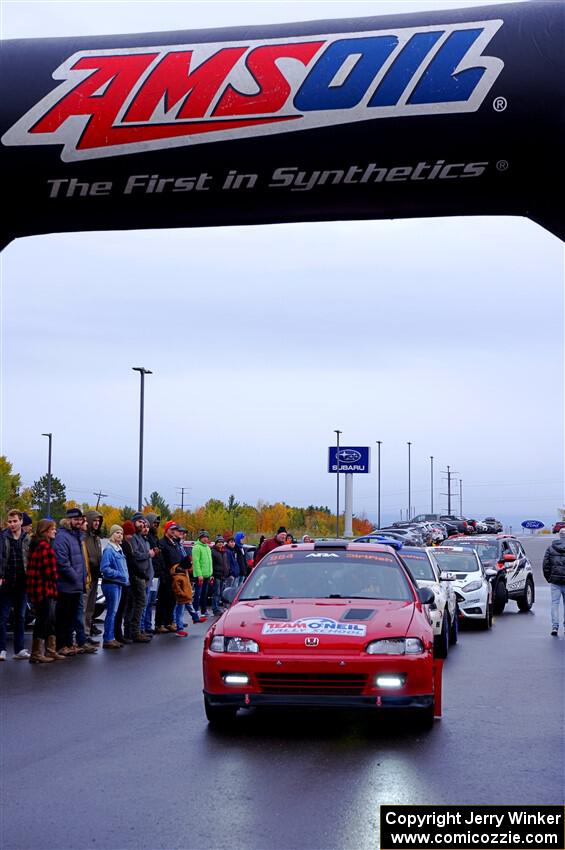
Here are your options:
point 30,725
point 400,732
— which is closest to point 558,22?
point 400,732

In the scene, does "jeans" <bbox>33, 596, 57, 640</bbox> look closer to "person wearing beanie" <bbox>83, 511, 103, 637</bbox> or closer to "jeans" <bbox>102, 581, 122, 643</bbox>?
"jeans" <bbox>102, 581, 122, 643</bbox>

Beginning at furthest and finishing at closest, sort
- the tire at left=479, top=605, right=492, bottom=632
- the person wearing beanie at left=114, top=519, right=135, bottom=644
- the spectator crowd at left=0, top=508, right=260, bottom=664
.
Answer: the tire at left=479, top=605, right=492, bottom=632
the person wearing beanie at left=114, top=519, right=135, bottom=644
the spectator crowd at left=0, top=508, right=260, bottom=664

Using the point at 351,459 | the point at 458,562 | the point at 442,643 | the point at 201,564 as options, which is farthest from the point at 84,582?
the point at 351,459

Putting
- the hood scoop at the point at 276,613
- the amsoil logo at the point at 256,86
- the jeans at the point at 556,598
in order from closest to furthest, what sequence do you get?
the amsoil logo at the point at 256,86, the hood scoop at the point at 276,613, the jeans at the point at 556,598

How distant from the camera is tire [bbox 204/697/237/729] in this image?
29.3 ft

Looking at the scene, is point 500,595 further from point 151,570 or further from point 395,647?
point 395,647

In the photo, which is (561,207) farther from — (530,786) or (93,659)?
(93,659)

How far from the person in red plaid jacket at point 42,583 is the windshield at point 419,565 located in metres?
5.18

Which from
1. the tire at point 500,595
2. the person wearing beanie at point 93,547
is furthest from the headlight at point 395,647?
the tire at point 500,595

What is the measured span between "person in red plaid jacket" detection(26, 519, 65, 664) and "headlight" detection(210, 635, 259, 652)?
15.7 ft

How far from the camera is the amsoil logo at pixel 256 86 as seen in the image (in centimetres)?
520

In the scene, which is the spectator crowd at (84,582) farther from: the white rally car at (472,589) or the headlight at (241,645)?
the headlight at (241,645)

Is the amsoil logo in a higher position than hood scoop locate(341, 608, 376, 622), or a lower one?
higher

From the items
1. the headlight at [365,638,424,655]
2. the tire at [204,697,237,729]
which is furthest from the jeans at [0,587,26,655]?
the headlight at [365,638,424,655]
